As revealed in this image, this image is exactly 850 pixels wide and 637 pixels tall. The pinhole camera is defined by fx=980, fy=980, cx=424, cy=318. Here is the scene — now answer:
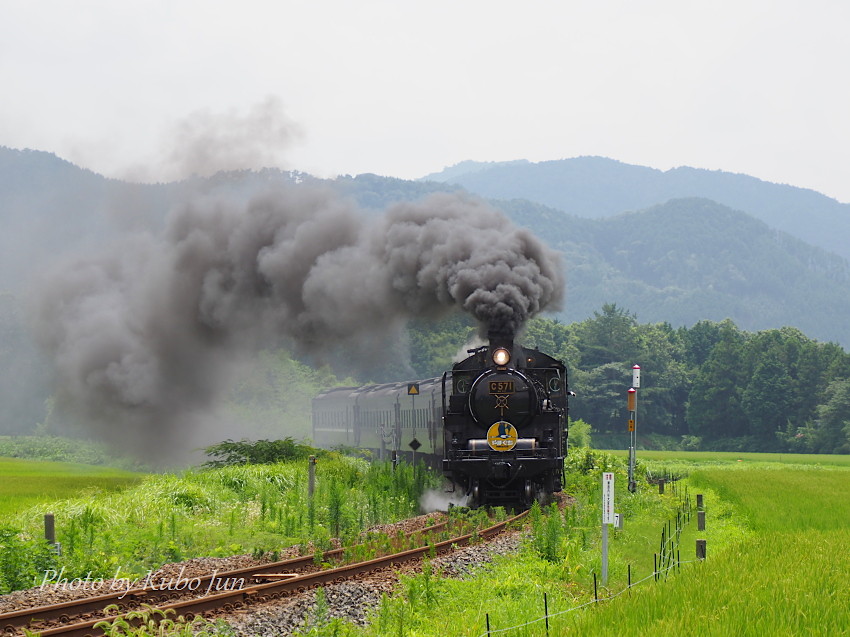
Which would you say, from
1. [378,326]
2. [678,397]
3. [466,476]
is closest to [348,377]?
[678,397]

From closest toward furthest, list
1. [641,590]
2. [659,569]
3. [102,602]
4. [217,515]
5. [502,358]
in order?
[102,602], [641,590], [659,569], [217,515], [502,358]

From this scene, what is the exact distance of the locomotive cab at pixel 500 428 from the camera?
57.0 ft

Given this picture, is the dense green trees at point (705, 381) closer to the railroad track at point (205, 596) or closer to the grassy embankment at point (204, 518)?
the grassy embankment at point (204, 518)

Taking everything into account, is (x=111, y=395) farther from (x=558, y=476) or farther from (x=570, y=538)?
(x=570, y=538)

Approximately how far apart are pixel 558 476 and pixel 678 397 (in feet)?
250

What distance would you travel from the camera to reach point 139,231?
3216cm

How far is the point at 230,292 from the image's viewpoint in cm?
2670

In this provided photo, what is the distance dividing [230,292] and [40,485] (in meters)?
6.93

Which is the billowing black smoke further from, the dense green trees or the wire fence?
the dense green trees

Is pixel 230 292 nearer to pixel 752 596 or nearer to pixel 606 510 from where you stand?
pixel 606 510

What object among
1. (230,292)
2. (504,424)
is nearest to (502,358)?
(504,424)

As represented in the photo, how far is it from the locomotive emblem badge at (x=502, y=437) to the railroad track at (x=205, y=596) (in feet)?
15.0

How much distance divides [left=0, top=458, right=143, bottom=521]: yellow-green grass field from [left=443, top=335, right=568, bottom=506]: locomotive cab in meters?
7.75

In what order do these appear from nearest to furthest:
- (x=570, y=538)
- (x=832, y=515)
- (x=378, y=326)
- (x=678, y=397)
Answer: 1. (x=570, y=538)
2. (x=832, y=515)
3. (x=378, y=326)
4. (x=678, y=397)
